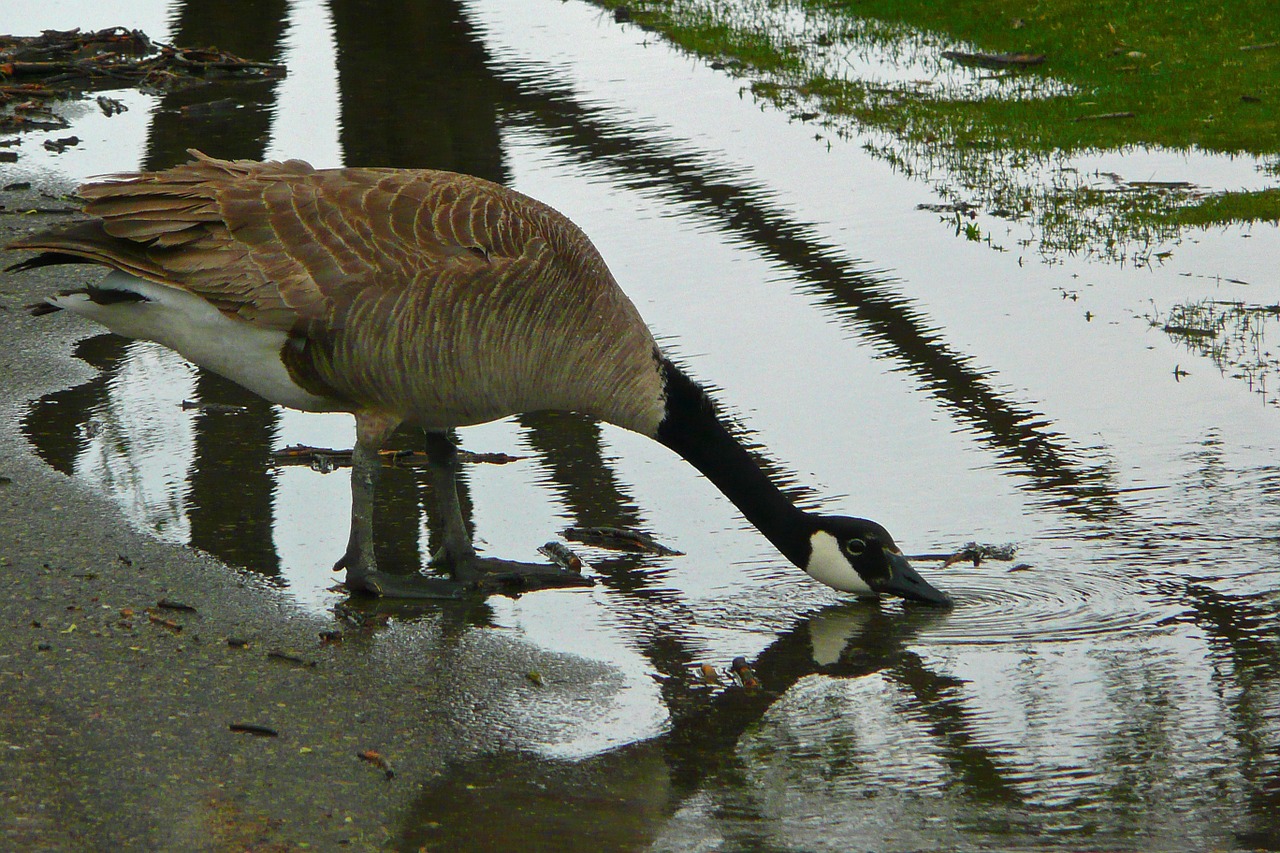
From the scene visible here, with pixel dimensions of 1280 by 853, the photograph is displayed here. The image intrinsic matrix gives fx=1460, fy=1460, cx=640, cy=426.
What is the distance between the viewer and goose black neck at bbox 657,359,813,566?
16.7ft

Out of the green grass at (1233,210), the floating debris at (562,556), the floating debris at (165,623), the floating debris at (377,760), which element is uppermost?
the green grass at (1233,210)

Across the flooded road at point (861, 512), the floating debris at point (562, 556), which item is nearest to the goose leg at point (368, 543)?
the flooded road at point (861, 512)

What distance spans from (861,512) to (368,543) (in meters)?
1.86

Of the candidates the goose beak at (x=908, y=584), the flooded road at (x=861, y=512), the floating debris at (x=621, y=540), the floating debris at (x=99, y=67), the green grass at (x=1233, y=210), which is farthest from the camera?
the floating debris at (x=99, y=67)

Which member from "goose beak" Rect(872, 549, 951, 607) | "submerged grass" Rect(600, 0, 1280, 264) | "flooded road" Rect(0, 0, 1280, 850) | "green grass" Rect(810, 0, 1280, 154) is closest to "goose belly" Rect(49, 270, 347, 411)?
"flooded road" Rect(0, 0, 1280, 850)

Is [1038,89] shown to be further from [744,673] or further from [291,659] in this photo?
[291,659]

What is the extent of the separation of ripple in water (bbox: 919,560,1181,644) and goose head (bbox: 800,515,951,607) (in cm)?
12

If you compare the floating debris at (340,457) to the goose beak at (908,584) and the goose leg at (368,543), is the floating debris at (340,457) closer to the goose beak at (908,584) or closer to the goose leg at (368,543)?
the goose leg at (368,543)

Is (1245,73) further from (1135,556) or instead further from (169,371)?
(169,371)

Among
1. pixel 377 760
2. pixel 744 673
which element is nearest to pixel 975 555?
pixel 744 673

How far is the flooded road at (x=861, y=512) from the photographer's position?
375 cm

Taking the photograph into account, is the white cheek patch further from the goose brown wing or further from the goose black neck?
the goose brown wing

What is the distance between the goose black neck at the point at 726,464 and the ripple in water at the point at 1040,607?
0.52 m

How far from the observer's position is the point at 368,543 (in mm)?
5000
